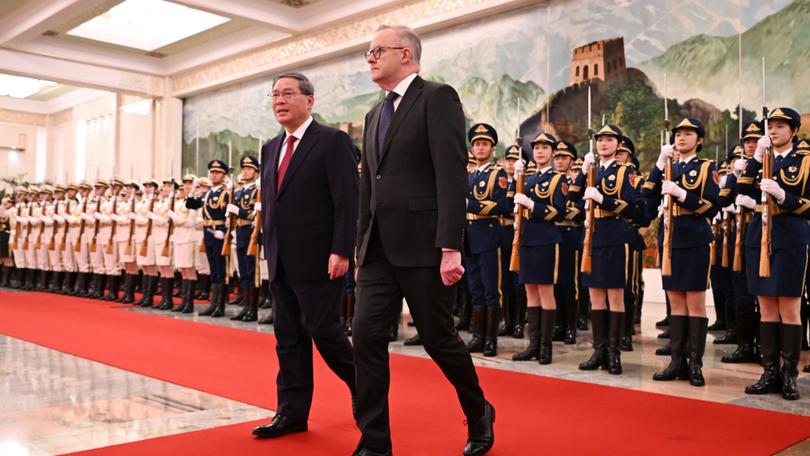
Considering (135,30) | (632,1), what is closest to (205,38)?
(135,30)

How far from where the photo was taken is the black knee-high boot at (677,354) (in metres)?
4.96

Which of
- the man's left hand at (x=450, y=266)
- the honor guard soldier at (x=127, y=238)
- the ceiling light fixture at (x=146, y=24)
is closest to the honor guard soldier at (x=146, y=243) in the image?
the honor guard soldier at (x=127, y=238)

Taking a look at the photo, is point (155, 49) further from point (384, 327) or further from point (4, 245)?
point (384, 327)

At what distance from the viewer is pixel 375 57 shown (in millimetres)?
2951

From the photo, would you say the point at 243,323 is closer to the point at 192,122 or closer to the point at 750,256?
the point at 750,256

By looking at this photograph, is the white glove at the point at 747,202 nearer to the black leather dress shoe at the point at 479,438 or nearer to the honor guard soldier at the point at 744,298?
the honor guard soldier at the point at 744,298

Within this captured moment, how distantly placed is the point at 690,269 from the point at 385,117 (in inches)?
107

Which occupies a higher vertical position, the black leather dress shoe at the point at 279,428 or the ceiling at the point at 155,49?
the ceiling at the point at 155,49

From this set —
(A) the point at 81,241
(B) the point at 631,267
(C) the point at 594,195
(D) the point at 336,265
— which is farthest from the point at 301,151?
(A) the point at 81,241

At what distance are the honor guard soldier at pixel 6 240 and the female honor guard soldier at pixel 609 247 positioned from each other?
1288cm

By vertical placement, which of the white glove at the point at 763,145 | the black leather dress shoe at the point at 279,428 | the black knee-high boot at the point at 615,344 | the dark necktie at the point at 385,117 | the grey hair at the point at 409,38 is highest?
the grey hair at the point at 409,38

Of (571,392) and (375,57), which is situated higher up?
(375,57)

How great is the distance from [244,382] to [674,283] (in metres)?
2.82

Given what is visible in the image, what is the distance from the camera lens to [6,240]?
48.8ft
